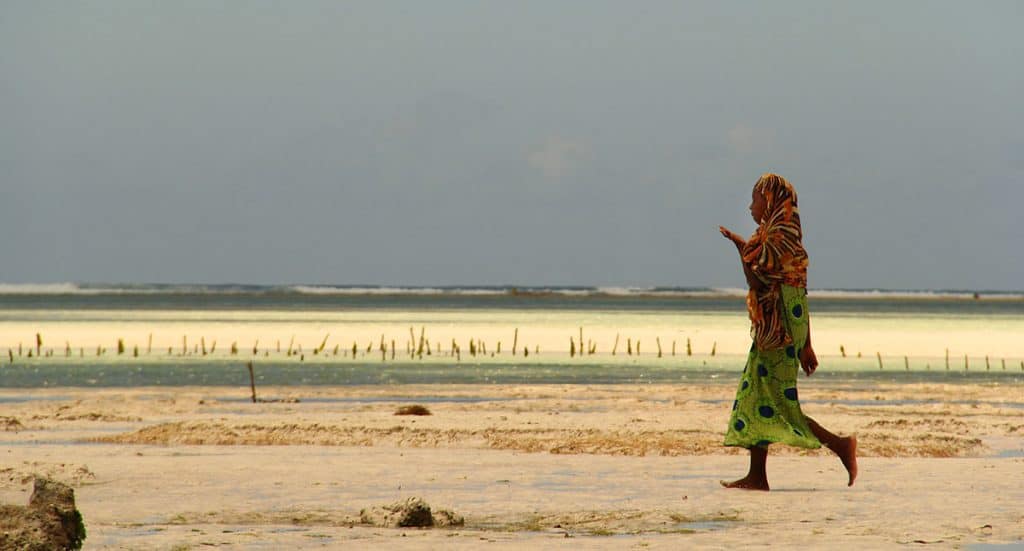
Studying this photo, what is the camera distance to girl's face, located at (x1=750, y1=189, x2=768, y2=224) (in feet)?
42.1

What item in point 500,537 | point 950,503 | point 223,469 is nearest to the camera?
point 500,537

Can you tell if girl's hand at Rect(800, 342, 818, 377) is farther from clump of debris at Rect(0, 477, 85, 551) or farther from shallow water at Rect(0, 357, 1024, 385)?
shallow water at Rect(0, 357, 1024, 385)

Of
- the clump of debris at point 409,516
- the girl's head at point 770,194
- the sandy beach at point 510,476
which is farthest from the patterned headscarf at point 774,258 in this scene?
the clump of debris at point 409,516

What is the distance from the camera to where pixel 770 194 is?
12805 mm

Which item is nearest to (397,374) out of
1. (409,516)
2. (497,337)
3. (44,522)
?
(409,516)

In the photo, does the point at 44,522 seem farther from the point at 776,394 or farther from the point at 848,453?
the point at 848,453

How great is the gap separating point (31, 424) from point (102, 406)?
4.68 m

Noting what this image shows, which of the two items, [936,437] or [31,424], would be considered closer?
[936,437]

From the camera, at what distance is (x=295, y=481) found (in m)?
13.7

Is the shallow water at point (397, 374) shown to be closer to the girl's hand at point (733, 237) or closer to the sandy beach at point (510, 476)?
the sandy beach at point (510, 476)

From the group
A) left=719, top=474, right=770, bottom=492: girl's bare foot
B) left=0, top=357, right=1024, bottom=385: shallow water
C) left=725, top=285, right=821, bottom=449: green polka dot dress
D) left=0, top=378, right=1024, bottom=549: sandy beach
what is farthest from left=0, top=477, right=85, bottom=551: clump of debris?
left=0, top=357, right=1024, bottom=385: shallow water

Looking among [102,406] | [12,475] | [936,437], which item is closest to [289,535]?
[12,475]

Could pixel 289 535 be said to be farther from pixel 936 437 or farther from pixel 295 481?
pixel 936 437

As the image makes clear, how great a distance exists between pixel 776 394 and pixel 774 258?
47.4 inches
